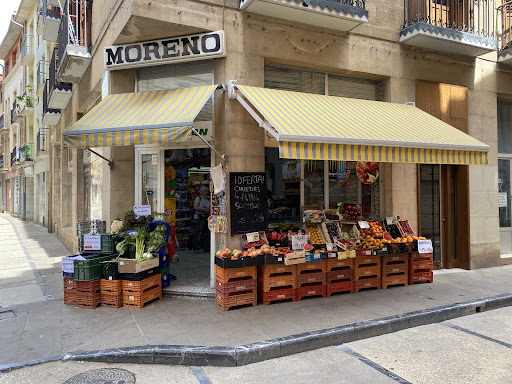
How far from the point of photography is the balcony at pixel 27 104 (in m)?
21.7

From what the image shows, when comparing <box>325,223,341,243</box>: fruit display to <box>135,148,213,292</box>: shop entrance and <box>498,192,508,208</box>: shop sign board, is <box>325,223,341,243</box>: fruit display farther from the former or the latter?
<box>498,192,508,208</box>: shop sign board

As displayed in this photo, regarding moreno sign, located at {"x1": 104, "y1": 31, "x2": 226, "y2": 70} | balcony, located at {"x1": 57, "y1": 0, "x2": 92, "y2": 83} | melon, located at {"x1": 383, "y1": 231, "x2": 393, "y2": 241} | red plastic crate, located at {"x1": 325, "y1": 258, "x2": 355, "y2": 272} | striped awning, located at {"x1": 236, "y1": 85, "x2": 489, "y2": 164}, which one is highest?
balcony, located at {"x1": 57, "y1": 0, "x2": 92, "y2": 83}

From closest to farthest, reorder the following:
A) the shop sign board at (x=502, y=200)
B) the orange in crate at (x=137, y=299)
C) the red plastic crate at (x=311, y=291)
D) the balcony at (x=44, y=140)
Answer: the orange in crate at (x=137, y=299)
the red plastic crate at (x=311, y=291)
the shop sign board at (x=502, y=200)
the balcony at (x=44, y=140)

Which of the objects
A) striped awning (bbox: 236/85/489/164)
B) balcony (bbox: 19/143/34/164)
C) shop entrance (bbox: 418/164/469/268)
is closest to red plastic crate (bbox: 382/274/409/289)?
shop entrance (bbox: 418/164/469/268)

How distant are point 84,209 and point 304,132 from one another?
919cm

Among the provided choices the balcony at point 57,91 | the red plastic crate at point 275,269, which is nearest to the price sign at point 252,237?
the red plastic crate at point 275,269

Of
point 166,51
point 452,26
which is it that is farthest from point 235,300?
point 452,26

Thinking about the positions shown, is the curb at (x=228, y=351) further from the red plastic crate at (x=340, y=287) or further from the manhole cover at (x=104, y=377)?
the red plastic crate at (x=340, y=287)

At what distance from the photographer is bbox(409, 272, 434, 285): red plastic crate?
7.64 m

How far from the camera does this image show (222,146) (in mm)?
6809

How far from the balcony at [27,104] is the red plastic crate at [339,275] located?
71.9 ft

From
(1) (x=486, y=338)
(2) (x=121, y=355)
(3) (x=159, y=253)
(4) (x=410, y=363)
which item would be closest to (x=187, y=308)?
(3) (x=159, y=253)

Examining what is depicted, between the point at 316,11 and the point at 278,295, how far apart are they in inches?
210

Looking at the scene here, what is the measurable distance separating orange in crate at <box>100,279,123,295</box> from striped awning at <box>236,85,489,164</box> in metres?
3.57
